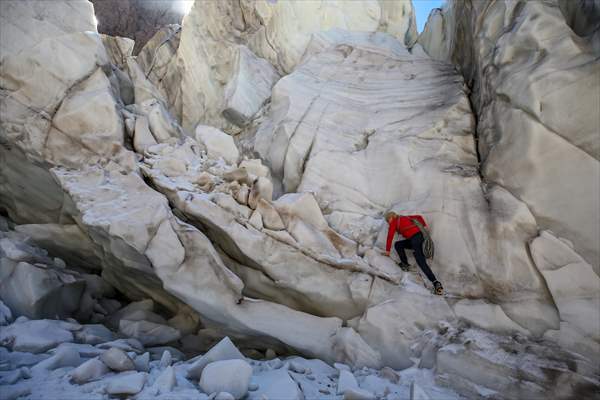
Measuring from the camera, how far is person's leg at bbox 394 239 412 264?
20.1 feet

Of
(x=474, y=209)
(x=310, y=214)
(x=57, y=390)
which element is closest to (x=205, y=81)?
(x=310, y=214)

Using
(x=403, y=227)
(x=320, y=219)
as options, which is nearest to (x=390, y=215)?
(x=403, y=227)

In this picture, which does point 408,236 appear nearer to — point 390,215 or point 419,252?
point 419,252

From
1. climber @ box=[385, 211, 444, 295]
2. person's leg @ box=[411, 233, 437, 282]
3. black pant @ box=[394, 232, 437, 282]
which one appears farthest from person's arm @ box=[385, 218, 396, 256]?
person's leg @ box=[411, 233, 437, 282]

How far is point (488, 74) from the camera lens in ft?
22.9

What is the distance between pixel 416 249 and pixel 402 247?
268 mm

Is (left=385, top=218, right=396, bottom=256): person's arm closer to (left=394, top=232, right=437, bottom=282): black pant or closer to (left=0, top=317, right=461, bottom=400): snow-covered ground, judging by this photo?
(left=394, top=232, right=437, bottom=282): black pant

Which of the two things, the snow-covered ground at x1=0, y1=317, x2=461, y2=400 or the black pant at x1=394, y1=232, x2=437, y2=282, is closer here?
the snow-covered ground at x1=0, y1=317, x2=461, y2=400

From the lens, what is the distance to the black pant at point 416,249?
581 centimetres

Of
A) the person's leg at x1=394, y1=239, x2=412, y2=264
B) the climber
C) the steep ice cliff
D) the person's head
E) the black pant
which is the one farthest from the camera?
the person's head

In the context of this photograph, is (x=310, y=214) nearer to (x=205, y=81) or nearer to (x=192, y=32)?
(x=205, y=81)

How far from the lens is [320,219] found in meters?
6.79

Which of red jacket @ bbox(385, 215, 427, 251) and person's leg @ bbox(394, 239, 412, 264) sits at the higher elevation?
red jacket @ bbox(385, 215, 427, 251)

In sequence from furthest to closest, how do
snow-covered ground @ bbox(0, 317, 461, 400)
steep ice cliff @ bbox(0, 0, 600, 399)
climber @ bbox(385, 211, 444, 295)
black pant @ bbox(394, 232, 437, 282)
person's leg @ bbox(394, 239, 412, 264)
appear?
1. person's leg @ bbox(394, 239, 412, 264)
2. climber @ bbox(385, 211, 444, 295)
3. black pant @ bbox(394, 232, 437, 282)
4. steep ice cliff @ bbox(0, 0, 600, 399)
5. snow-covered ground @ bbox(0, 317, 461, 400)
